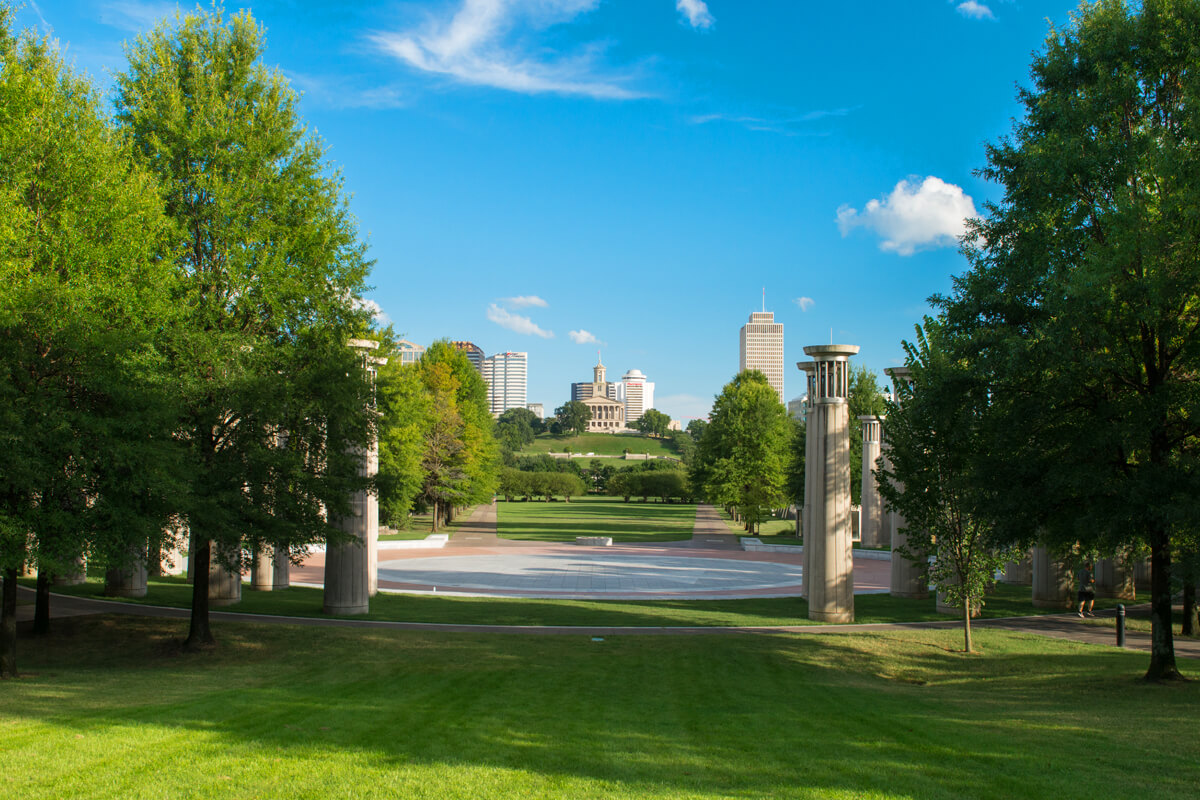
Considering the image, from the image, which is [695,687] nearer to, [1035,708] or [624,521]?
[1035,708]

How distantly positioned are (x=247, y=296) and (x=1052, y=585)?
80.3ft

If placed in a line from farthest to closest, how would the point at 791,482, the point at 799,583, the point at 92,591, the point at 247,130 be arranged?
1. the point at 791,482
2. the point at 799,583
3. the point at 92,591
4. the point at 247,130

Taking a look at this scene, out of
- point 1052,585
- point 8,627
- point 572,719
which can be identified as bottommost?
point 1052,585

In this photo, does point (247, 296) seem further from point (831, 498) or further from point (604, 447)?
point (604, 447)

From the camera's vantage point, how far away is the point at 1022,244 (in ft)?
48.3

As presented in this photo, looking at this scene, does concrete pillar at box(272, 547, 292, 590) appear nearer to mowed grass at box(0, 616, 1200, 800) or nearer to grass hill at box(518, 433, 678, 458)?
mowed grass at box(0, 616, 1200, 800)

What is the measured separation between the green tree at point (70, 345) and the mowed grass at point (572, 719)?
103 inches

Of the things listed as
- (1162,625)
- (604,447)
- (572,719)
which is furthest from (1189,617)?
(604,447)

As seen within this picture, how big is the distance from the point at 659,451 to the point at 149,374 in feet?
578

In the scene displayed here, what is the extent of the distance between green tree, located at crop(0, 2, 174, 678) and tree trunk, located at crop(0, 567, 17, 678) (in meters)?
0.02

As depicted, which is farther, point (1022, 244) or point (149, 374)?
point (1022, 244)

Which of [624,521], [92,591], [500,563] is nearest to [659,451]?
[624,521]

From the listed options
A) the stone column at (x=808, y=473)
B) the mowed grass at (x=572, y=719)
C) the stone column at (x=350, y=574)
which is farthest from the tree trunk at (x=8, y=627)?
the stone column at (x=808, y=473)

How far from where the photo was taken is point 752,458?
174 feet
